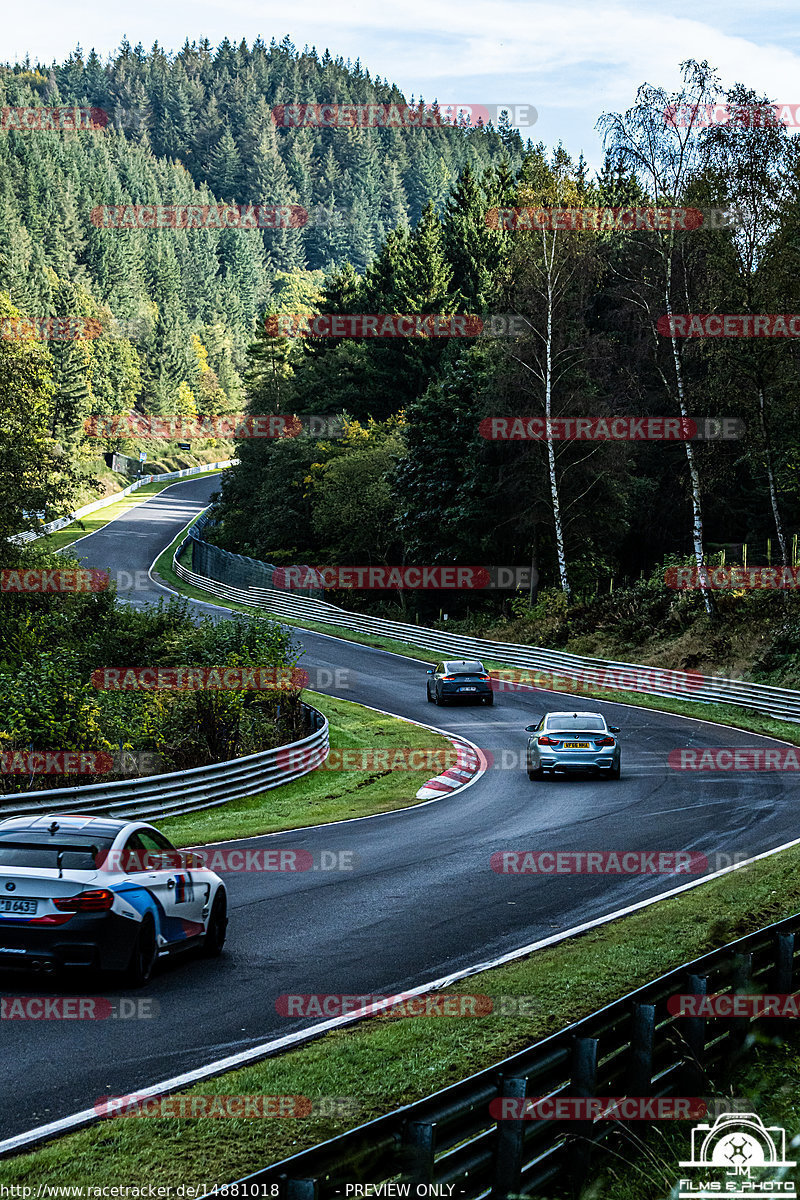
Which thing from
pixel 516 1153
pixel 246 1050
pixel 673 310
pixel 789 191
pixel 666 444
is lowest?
pixel 246 1050

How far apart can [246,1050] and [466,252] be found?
79.3 metres

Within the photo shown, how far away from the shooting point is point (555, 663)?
142 feet

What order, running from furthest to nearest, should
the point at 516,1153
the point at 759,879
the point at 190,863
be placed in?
the point at 759,879 → the point at 190,863 → the point at 516,1153

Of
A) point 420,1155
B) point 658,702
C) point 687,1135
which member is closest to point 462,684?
point 658,702

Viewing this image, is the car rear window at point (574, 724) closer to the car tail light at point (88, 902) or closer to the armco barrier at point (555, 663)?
the armco barrier at point (555, 663)

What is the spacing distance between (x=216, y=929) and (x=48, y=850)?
2081 millimetres

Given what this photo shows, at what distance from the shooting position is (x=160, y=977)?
1035cm

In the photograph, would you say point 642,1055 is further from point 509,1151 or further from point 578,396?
point 578,396

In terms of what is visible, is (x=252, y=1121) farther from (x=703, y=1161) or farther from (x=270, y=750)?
(x=270, y=750)

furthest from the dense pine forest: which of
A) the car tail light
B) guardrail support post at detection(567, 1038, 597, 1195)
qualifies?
guardrail support post at detection(567, 1038, 597, 1195)

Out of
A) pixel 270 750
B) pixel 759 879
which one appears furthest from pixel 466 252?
pixel 759 879

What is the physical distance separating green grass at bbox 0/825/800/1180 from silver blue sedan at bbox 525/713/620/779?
1042 cm

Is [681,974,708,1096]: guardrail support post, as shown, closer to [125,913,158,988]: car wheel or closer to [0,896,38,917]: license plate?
[125,913,158,988]: car wheel

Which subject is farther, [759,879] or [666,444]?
[666,444]
